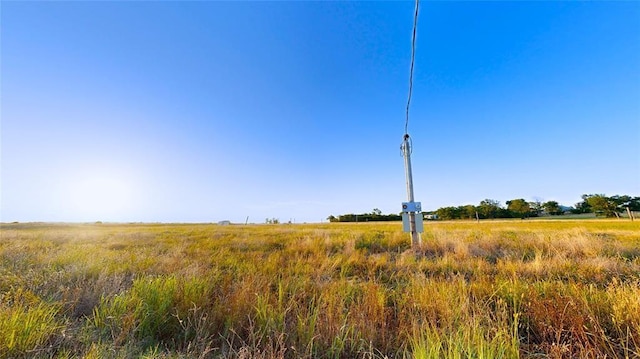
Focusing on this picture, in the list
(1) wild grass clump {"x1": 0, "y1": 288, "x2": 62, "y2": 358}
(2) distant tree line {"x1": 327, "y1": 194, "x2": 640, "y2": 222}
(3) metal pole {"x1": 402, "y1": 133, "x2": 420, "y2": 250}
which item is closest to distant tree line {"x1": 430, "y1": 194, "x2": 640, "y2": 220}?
(2) distant tree line {"x1": 327, "y1": 194, "x2": 640, "y2": 222}

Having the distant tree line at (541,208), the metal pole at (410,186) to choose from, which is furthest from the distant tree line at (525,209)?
the metal pole at (410,186)

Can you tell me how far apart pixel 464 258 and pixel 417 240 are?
1438mm

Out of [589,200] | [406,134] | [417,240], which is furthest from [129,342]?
[589,200]

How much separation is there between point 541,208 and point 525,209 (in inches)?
601

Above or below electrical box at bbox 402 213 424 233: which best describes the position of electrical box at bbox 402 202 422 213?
above

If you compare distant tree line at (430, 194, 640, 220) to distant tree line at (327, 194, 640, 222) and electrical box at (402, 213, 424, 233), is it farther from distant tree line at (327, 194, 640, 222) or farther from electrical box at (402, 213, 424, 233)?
electrical box at (402, 213, 424, 233)

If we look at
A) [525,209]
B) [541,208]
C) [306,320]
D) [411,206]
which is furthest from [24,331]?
[541,208]

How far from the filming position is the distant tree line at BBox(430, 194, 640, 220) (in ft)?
211

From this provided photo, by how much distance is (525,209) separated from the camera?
7869 cm

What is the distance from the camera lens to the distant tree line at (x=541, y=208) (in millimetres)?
64250

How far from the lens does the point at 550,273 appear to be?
195 inches

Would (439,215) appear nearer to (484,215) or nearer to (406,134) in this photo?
(484,215)

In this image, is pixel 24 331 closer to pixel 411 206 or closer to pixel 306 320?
pixel 306 320

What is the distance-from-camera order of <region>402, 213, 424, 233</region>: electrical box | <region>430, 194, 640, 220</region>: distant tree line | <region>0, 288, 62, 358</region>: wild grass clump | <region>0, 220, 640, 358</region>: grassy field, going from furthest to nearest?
<region>430, 194, 640, 220</region>: distant tree line
<region>402, 213, 424, 233</region>: electrical box
<region>0, 220, 640, 358</region>: grassy field
<region>0, 288, 62, 358</region>: wild grass clump
